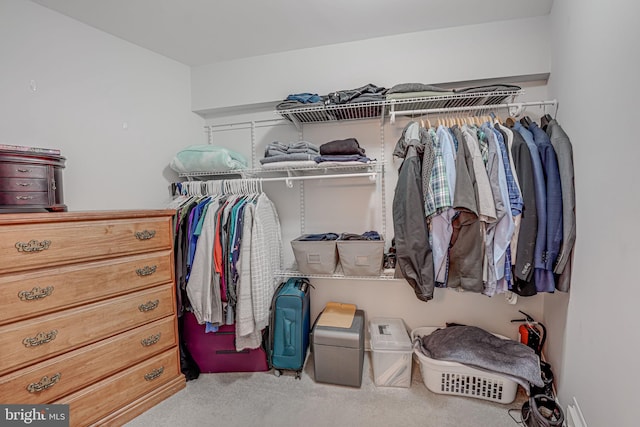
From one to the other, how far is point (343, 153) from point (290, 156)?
0.36 m

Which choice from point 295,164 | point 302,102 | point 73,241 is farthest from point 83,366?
point 302,102

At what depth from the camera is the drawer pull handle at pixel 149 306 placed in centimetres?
142

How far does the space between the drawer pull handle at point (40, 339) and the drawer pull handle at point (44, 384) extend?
156 mm

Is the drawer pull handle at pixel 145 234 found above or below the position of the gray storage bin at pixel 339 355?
above

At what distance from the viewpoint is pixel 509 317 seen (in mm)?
1783

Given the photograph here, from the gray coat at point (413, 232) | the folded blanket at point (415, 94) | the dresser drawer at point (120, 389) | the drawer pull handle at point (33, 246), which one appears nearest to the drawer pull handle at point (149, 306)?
the dresser drawer at point (120, 389)

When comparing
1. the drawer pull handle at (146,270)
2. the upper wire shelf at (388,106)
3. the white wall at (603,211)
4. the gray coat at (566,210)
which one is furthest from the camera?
the upper wire shelf at (388,106)

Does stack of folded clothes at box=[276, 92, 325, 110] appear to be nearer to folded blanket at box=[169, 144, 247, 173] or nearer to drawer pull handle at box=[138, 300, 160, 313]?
folded blanket at box=[169, 144, 247, 173]

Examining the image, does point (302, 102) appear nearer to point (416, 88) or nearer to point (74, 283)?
point (416, 88)

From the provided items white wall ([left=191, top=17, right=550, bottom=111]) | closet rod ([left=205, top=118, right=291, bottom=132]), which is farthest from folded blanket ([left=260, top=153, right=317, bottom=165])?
white wall ([left=191, top=17, right=550, bottom=111])

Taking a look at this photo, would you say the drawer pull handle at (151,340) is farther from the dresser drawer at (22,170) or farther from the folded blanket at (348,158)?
the folded blanket at (348,158)

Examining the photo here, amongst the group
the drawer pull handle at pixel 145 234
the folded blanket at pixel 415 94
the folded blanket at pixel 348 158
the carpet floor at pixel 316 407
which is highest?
the folded blanket at pixel 415 94

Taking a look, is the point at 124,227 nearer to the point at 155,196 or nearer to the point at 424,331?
the point at 155,196

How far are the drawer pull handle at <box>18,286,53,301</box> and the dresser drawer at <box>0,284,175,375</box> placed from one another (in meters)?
0.09
